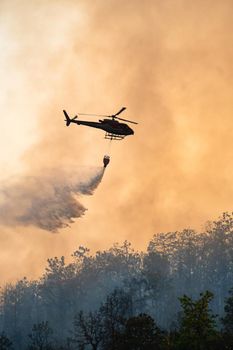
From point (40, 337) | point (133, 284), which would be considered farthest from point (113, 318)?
point (133, 284)

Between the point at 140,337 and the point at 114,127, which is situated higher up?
the point at 114,127

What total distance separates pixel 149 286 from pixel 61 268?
5097 cm

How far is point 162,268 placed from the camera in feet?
455

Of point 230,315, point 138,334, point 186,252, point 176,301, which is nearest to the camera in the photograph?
point 138,334

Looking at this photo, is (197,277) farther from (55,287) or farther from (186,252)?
(55,287)

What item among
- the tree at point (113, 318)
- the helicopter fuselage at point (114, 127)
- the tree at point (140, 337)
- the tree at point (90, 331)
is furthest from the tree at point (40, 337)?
the helicopter fuselage at point (114, 127)

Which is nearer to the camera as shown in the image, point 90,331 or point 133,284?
point 90,331

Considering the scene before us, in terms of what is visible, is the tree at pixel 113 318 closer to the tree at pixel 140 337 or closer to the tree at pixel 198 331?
the tree at pixel 140 337

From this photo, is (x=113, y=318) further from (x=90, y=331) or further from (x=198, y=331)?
(x=198, y=331)

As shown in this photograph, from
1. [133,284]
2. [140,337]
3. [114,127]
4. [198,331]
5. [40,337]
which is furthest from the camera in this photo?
[133,284]

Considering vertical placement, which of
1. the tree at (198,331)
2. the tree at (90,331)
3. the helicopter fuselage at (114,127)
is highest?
the helicopter fuselage at (114,127)

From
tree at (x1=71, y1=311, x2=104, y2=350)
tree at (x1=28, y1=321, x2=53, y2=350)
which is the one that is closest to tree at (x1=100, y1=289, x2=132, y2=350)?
tree at (x1=71, y1=311, x2=104, y2=350)

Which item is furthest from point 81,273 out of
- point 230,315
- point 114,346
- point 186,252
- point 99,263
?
point 114,346

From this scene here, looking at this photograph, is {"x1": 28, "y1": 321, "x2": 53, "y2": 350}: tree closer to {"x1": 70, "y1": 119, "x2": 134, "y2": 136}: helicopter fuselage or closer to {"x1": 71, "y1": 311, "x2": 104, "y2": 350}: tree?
{"x1": 71, "y1": 311, "x2": 104, "y2": 350}: tree
